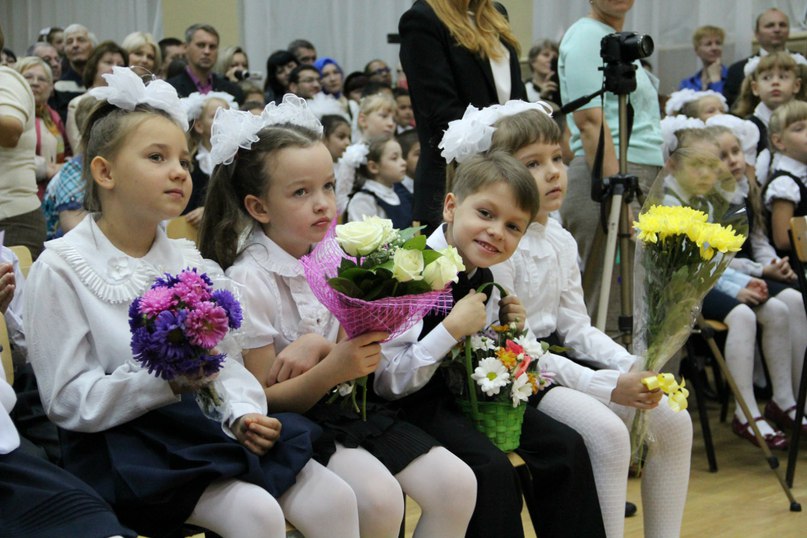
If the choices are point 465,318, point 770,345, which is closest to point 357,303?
point 465,318

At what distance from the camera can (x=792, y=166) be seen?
4.73 m

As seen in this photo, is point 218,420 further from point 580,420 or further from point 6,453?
point 580,420

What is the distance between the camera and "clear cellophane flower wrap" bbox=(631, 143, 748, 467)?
2.47m

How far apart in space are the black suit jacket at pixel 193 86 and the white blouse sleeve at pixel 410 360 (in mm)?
4076

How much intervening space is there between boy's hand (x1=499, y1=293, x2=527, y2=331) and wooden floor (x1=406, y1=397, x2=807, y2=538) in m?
0.97

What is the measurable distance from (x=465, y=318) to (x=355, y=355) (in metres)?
0.34

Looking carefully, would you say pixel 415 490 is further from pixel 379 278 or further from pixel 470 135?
pixel 470 135

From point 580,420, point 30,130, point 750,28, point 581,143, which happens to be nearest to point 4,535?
point 580,420

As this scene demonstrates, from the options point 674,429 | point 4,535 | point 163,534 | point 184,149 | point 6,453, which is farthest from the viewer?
Answer: point 674,429

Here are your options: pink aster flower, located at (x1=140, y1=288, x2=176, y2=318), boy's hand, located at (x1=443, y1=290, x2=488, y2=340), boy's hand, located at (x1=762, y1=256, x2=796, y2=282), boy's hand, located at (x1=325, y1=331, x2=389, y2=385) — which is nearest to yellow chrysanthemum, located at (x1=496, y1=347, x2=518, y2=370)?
boy's hand, located at (x1=443, y1=290, x2=488, y2=340)

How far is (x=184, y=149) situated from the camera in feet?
7.69

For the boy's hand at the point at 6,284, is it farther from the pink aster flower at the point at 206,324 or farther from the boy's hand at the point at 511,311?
the boy's hand at the point at 511,311

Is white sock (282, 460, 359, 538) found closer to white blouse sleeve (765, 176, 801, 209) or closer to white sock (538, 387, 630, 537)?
white sock (538, 387, 630, 537)

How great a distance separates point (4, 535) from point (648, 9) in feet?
23.6
